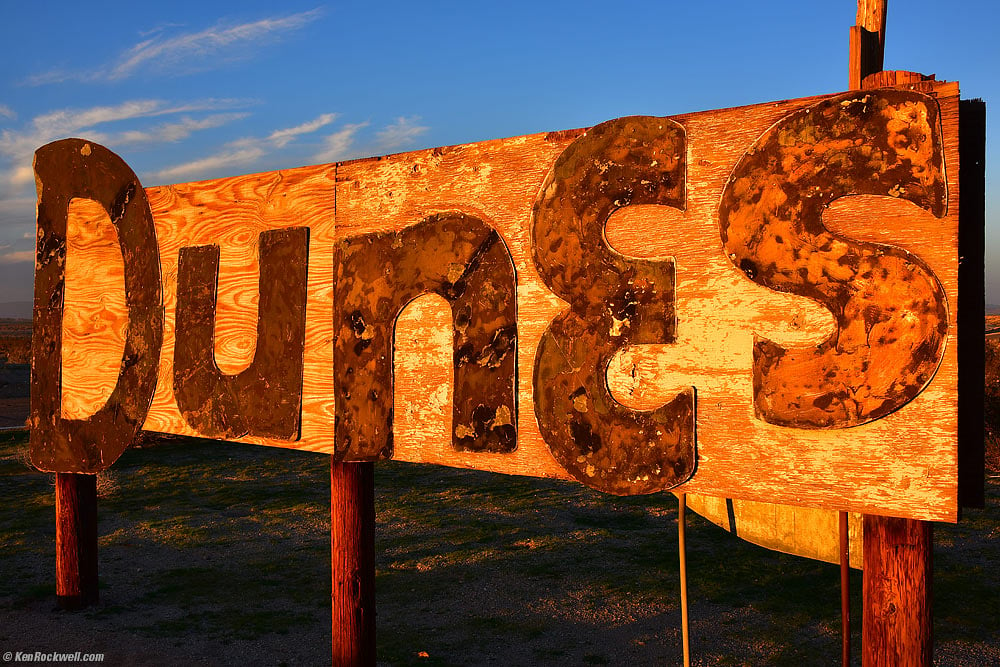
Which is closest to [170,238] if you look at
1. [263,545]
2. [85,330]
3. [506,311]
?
[85,330]

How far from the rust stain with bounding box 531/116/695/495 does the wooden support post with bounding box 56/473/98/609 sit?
5.15m

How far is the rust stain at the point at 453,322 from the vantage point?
4.23 m

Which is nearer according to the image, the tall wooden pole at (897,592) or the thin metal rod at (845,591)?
the tall wooden pole at (897,592)

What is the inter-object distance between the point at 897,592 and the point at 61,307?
21.4 feet

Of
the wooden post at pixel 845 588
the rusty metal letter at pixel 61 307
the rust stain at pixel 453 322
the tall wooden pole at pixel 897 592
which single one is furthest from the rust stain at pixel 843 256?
the rusty metal letter at pixel 61 307

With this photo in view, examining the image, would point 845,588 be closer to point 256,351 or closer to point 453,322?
point 453,322

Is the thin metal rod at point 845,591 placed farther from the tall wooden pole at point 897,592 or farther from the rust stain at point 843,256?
the rust stain at point 843,256

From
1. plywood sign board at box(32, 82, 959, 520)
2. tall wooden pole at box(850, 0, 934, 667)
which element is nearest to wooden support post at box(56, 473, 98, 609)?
plywood sign board at box(32, 82, 959, 520)

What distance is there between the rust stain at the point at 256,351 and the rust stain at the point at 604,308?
70.2 inches

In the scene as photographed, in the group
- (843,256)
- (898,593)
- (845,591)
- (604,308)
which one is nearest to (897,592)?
(898,593)

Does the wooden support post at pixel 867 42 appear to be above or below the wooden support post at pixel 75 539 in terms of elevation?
above

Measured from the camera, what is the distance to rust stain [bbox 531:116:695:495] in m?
3.69

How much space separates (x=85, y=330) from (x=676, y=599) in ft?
20.3

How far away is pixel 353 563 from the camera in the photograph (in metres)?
4.98
